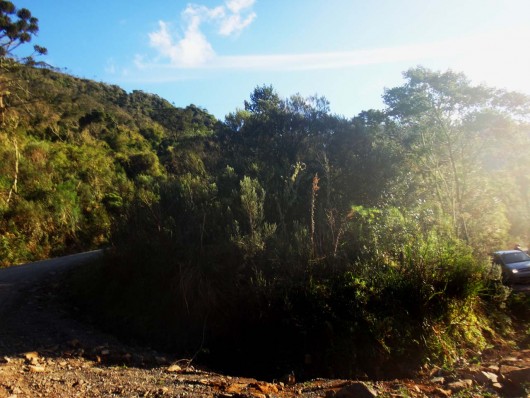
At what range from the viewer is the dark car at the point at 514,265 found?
1186 cm

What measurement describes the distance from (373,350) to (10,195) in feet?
65.3

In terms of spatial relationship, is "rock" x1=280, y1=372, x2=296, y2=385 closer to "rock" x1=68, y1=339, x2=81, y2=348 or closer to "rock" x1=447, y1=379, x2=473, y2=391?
"rock" x1=447, y1=379, x2=473, y2=391

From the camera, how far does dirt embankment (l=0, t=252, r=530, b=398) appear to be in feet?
15.0

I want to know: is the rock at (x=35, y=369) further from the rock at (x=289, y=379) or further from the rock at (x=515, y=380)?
the rock at (x=515, y=380)

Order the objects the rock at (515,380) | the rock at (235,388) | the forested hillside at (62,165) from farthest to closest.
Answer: the forested hillside at (62,165) < the rock at (515,380) < the rock at (235,388)

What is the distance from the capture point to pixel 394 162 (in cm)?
1261

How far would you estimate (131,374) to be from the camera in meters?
5.38

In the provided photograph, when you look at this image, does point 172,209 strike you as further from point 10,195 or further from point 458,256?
point 10,195

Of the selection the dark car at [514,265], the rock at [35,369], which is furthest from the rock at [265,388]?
the dark car at [514,265]

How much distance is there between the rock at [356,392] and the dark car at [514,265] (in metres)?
8.72

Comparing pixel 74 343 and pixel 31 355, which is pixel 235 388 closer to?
pixel 31 355

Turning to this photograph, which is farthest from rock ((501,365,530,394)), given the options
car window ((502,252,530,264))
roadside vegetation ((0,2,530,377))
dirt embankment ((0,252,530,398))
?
car window ((502,252,530,264))

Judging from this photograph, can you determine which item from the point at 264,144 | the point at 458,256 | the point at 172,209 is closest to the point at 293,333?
the point at 458,256

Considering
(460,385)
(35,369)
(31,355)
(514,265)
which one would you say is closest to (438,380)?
(460,385)
